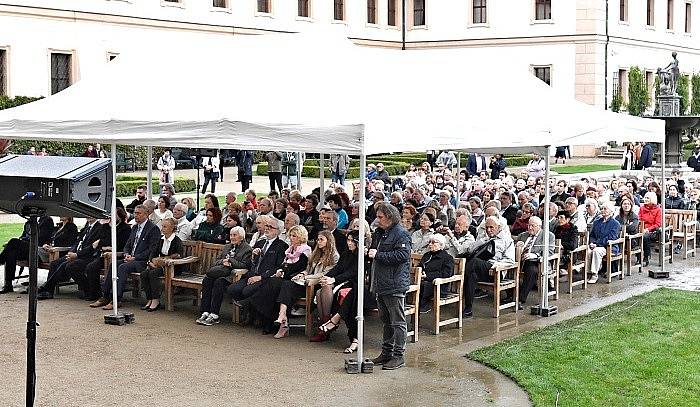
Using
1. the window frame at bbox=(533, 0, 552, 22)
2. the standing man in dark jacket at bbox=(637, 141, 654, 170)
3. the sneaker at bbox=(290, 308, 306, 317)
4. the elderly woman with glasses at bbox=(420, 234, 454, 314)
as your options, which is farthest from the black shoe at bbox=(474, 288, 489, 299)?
the window frame at bbox=(533, 0, 552, 22)

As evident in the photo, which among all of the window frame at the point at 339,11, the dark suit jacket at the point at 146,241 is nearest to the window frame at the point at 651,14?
the window frame at the point at 339,11

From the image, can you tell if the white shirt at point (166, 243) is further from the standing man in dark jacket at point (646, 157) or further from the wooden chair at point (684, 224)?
the standing man in dark jacket at point (646, 157)

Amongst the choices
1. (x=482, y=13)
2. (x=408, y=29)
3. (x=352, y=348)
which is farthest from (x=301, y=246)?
(x=408, y=29)

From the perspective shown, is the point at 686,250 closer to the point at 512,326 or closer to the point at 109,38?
the point at 512,326

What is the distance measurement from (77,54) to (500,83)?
98.3ft

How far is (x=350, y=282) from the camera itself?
35.6 ft

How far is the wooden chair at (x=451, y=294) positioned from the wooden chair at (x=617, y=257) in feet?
11.9

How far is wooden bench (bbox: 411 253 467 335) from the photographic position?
1147 centimetres

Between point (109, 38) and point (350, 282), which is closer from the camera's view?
point (350, 282)

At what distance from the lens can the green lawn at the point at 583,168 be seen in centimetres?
4066

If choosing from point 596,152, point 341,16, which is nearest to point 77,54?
point 341,16

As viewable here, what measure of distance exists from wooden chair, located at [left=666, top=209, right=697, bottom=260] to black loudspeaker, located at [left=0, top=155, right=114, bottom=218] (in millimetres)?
12010

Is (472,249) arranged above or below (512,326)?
above

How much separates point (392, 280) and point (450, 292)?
229 centimetres
